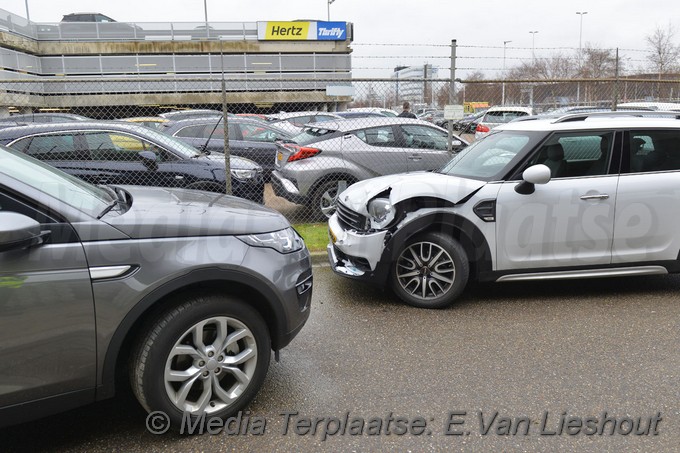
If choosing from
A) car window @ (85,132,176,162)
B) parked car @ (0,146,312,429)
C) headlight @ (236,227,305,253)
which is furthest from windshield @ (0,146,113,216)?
car window @ (85,132,176,162)

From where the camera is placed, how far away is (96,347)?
2.51 metres

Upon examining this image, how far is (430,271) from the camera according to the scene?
457cm

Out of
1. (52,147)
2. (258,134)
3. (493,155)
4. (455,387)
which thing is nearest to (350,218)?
(493,155)

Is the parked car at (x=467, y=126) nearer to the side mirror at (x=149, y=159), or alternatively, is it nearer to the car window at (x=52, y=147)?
the side mirror at (x=149, y=159)

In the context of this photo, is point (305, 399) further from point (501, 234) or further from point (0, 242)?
point (501, 234)

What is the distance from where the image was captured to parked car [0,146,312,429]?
236 cm

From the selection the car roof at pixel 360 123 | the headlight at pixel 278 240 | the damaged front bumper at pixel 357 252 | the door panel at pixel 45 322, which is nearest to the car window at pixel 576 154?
the damaged front bumper at pixel 357 252

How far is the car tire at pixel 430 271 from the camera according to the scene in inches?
178

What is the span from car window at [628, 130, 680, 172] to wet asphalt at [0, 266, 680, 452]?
1.25 metres

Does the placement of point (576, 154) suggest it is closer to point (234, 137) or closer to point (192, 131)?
point (234, 137)

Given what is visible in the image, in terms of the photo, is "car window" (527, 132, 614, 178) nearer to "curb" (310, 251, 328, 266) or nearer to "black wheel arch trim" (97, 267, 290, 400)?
"curb" (310, 251, 328, 266)

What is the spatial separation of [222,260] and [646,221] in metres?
3.88

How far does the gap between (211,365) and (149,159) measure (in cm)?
480

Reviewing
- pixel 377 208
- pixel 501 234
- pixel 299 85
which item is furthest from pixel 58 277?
pixel 299 85
